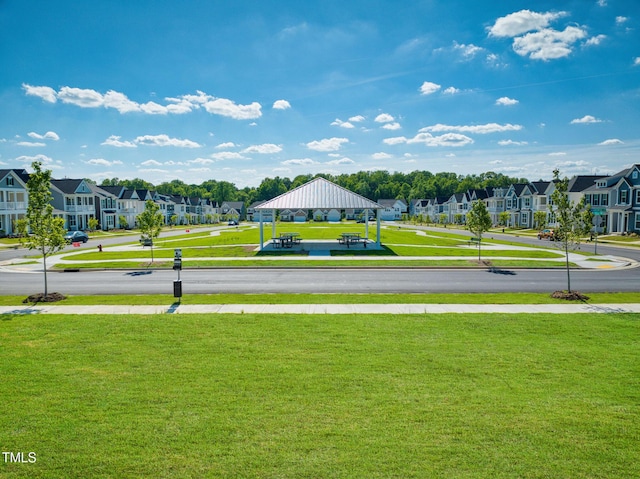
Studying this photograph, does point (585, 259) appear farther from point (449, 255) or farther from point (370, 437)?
point (370, 437)

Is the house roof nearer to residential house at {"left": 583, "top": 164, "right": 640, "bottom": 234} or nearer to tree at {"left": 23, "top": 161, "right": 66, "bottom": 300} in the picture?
tree at {"left": 23, "top": 161, "right": 66, "bottom": 300}

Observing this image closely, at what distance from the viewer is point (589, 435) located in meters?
6.18

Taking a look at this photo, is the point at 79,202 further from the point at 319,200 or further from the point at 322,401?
the point at 322,401

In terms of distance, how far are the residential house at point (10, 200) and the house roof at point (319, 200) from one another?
35.4 metres

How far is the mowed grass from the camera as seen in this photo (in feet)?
18.3

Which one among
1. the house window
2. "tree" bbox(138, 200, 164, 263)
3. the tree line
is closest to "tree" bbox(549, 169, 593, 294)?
"tree" bbox(138, 200, 164, 263)

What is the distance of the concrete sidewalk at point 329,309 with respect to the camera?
13984 millimetres

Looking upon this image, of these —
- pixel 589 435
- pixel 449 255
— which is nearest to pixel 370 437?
pixel 589 435

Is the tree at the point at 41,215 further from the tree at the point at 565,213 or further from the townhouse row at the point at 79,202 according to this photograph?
the townhouse row at the point at 79,202

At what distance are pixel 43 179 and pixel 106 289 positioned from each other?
5.61 m

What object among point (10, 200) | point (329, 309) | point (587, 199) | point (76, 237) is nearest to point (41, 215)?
point (329, 309)

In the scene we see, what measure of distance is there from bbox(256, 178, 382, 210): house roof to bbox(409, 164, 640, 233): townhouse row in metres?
9.93

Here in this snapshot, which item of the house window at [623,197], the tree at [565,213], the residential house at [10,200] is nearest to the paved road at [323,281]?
the tree at [565,213]

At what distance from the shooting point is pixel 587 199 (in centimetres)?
5981
